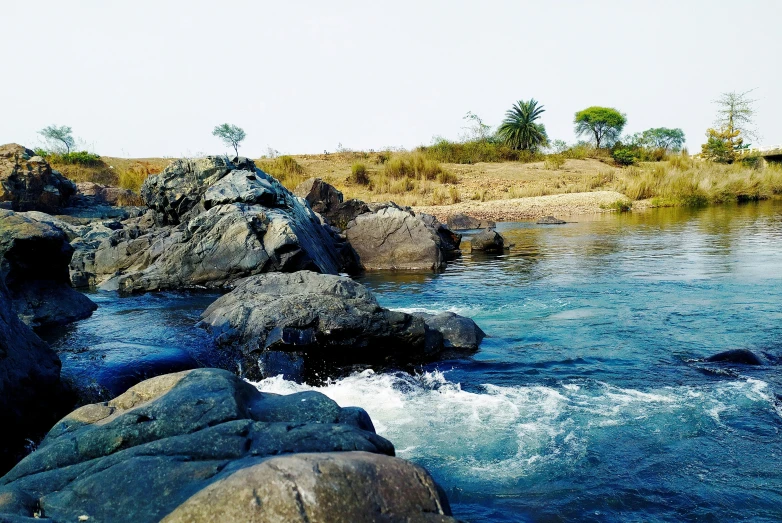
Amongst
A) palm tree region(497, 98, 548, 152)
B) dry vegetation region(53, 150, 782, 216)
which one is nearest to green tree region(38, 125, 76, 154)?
dry vegetation region(53, 150, 782, 216)

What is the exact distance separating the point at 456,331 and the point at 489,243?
9625 millimetres

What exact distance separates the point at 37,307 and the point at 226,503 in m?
7.21

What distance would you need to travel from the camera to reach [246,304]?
25.3ft

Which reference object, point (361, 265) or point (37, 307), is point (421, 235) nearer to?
point (361, 265)

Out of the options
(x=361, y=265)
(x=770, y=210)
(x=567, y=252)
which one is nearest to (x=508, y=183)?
(x=770, y=210)

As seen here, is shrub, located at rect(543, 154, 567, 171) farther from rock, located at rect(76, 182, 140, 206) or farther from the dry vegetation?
rock, located at rect(76, 182, 140, 206)

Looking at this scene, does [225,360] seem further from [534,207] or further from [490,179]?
[490,179]

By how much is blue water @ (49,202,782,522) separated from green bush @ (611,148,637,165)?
34.1 metres

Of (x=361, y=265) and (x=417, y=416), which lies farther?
(x=361, y=265)

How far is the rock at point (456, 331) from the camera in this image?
7.75m

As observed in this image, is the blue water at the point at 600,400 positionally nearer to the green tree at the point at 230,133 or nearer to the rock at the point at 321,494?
the rock at the point at 321,494

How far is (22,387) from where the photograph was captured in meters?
4.65

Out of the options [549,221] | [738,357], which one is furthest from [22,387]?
[549,221]

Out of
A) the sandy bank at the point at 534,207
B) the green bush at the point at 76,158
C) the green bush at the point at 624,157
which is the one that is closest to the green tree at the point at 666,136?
the green bush at the point at 624,157
